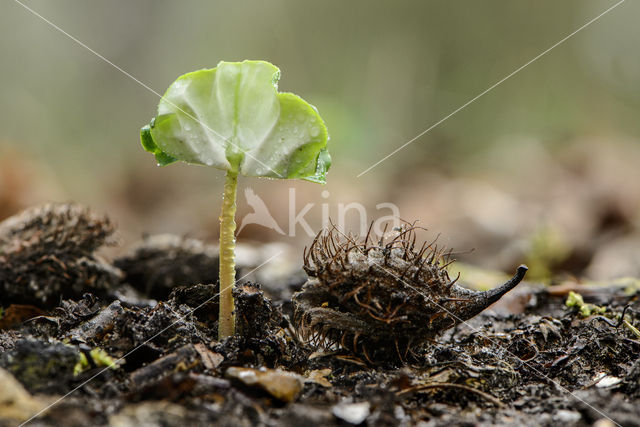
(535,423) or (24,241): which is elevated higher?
(24,241)

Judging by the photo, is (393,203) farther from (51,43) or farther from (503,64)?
(51,43)

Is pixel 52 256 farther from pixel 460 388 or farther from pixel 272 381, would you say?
pixel 460 388

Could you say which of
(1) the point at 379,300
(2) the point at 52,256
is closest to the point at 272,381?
(1) the point at 379,300

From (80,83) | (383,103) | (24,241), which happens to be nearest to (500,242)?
(24,241)

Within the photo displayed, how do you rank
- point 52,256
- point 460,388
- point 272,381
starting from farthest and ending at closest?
point 52,256
point 460,388
point 272,381

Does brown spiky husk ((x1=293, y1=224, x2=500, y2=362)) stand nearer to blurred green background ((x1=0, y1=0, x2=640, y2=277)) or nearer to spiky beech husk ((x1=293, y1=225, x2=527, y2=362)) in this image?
spiky beech husk ((x1=293, y1=225, x2=527, y2=362))

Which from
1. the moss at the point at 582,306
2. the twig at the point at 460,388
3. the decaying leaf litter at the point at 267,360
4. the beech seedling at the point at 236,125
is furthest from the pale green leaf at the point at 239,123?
the moss at the point at 582,306

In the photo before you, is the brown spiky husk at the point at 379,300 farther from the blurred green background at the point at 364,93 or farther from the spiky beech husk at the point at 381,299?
the blurred green background at the point at 364,93
